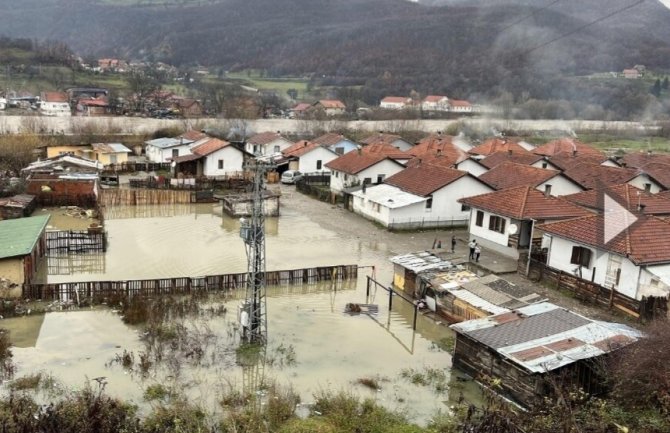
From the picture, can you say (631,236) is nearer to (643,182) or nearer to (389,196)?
(389,196)

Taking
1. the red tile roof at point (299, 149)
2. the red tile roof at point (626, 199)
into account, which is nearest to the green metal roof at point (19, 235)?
the red tile roof at point (626, 199)

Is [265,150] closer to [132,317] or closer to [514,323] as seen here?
[132,317]

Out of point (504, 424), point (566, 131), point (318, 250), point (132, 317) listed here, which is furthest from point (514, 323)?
point (566, 131)

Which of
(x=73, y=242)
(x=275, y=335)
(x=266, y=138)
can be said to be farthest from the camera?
(x=266, y=138)

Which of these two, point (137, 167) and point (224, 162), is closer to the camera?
point (224, 162)

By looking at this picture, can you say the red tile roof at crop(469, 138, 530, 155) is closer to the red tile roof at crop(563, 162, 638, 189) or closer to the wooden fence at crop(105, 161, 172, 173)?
the red tile roof at crop(563, 162, 638, 189)

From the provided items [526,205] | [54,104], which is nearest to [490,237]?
[526,205]

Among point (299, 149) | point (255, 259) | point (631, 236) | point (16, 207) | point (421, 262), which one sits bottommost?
point (16, 207)
